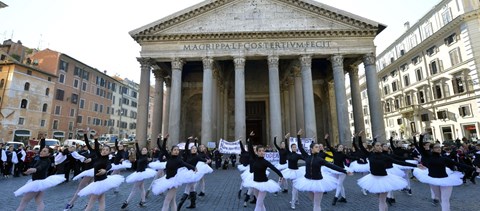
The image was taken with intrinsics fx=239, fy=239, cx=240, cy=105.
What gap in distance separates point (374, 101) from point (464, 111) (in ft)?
55.7

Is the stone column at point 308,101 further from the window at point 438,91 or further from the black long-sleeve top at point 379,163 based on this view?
the window at point 438,91

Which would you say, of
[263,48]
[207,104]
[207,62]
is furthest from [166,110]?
[263,48]

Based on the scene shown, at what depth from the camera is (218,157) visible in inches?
664

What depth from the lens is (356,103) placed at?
67.8ft

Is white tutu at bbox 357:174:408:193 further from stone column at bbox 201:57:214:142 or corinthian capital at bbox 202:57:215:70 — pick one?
corinthian capital at bbox 202:57:215:70

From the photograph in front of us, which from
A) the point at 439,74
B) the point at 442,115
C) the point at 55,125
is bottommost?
the point at 55,125

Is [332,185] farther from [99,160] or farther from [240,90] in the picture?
[240,90]

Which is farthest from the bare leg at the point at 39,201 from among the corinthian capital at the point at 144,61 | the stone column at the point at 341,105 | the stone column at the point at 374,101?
the stone column at the point at 374,101

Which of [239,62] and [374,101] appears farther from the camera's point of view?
[239,62]

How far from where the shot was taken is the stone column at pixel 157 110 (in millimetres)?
21766

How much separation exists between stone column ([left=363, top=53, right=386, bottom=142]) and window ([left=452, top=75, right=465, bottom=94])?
16068 millimetres

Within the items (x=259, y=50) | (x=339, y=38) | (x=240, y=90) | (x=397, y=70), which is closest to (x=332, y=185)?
(x=240, y=90)

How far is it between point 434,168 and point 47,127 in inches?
1740

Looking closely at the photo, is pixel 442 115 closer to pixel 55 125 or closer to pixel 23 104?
pixel 55 125
